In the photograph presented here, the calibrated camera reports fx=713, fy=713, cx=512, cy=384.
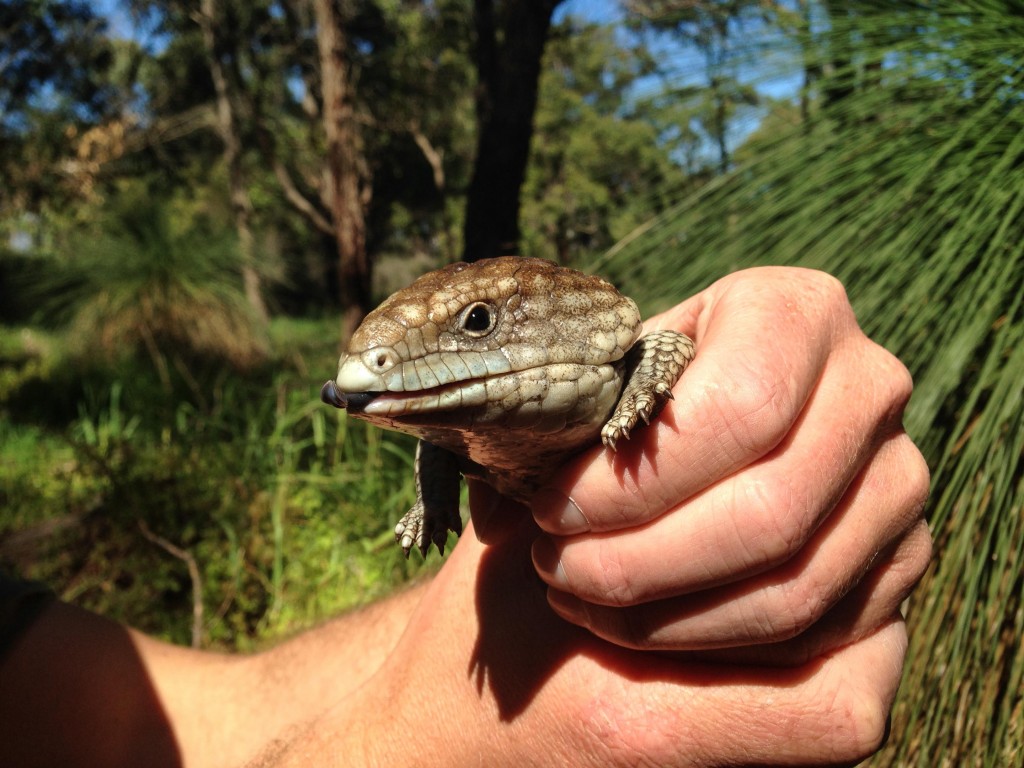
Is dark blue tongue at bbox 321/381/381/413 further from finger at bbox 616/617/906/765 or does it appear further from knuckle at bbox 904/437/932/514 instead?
knuckle at bbox 904/437/932/514

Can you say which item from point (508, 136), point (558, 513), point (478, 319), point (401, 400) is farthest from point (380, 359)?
point (508, 136)

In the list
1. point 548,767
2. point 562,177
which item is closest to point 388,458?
point 548,767

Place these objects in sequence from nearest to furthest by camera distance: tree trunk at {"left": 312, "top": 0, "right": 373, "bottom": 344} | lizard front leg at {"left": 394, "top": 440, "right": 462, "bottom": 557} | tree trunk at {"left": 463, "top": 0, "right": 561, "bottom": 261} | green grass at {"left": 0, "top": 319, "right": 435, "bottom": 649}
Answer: lizard front leg at {"left": 394, "top": 440, "right": 462, "bottom": 557}, green grass at {"left": 0, "top": 319, "right": 435, "bottom": 649}, tree trunk at {"left": 463, "top": 0, "right": 561, "bottom": 261}, tree trunk at {"left": 312, "top": 0, "right": 373, "bottom": 344}

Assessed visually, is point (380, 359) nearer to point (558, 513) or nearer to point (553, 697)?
point (558, 513)

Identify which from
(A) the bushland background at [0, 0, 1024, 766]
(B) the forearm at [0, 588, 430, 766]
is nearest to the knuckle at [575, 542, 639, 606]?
(A) the bushland background at [0, 0, 1024, 766]

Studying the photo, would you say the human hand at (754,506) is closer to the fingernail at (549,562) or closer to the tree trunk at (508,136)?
the fingernail at (549,562)

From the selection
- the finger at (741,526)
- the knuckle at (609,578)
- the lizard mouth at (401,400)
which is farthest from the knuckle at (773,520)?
the lizard mouth at (401,400)

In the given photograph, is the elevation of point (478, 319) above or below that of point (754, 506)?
above
